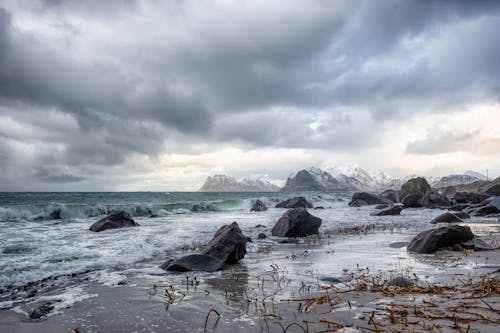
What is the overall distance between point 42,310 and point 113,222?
1201 centimetres

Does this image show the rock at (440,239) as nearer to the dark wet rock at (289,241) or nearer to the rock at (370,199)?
the dark wet rock at (289,241)

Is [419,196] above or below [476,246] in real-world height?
above

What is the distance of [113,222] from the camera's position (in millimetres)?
15633

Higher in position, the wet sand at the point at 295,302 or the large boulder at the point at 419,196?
the large boulder at the point at 419,196

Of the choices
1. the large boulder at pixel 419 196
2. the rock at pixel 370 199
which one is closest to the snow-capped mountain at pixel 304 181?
the rock at pixel 370 199

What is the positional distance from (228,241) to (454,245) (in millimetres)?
5667

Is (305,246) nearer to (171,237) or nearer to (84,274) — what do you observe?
(171,237)

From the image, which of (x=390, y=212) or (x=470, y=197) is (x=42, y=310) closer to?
(x=390, y=212)

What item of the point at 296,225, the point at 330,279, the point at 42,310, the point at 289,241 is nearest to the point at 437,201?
the point at 296,225

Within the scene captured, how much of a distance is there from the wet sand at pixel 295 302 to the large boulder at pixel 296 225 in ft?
19.1

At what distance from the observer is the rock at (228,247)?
7508 mm

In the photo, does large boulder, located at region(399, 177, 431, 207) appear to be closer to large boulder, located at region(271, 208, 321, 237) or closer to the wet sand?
large boulder, located at region(271, 208, 321, 237)

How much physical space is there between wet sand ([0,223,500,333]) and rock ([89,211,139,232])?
31.8 feet

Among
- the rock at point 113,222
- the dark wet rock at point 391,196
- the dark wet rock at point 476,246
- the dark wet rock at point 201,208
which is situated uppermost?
the dark wet rock at point 391,196
